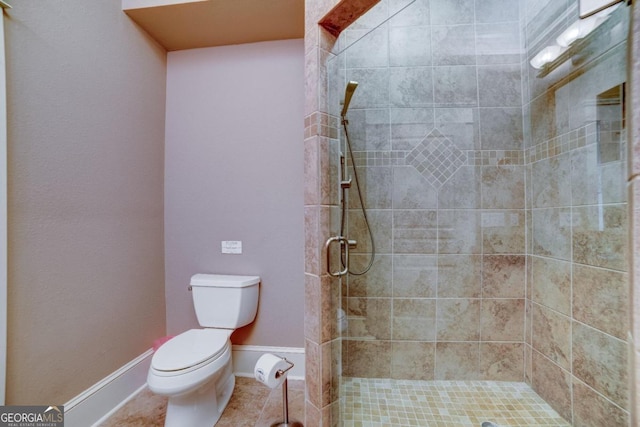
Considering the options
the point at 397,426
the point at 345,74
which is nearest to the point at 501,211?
the point at 345,74

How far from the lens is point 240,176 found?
1864 mm

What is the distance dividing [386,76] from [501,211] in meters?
1.07

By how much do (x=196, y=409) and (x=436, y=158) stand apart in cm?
192

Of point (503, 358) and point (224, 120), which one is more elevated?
point (224, 120)

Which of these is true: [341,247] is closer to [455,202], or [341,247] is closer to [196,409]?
[455,202]

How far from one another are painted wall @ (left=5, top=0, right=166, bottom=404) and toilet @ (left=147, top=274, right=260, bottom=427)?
1.40 feet

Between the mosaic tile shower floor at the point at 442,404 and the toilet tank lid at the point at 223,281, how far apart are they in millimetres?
844

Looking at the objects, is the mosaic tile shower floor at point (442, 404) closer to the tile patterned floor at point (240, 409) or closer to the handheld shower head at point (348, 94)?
the tile patterned floor at point (240, 409)

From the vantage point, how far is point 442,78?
5.09 ft

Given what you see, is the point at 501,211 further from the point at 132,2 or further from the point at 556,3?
the point at 132,2

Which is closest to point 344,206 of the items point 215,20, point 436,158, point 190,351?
point 436,158

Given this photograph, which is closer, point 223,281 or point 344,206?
point 344,206

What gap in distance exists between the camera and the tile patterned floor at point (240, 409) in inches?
55.4

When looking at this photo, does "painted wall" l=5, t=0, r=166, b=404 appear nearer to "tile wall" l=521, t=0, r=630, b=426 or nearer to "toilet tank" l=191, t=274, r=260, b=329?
"toilet tank" l=191, t=274, r=260, b=329
